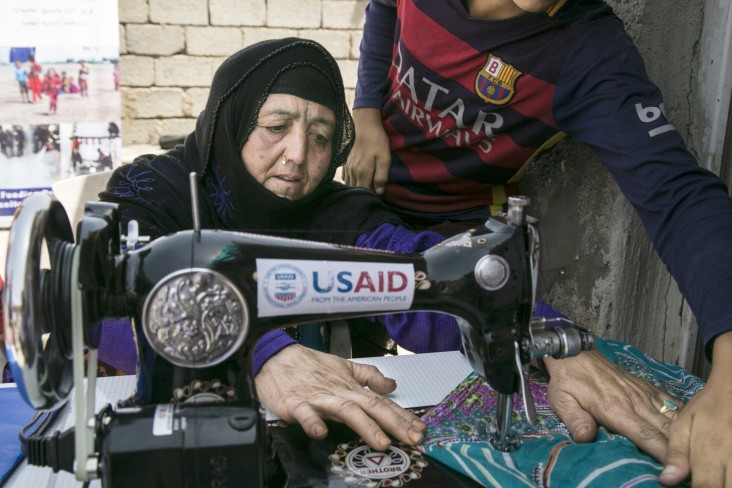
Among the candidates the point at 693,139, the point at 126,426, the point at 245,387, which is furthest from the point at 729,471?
the point at 693,139

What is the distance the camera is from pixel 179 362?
99 centimetres

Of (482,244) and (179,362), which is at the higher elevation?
(482,244)

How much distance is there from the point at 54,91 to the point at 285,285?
12.8ft

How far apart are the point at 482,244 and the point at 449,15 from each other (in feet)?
3.04

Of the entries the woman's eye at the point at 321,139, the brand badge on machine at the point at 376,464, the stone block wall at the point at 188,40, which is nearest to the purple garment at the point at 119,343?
the brand badge on machine at the point at 376,464

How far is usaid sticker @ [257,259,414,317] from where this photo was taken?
1014mm

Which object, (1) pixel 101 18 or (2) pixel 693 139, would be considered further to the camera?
(1) pixel 101 18

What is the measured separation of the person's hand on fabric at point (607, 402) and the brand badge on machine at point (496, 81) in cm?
72

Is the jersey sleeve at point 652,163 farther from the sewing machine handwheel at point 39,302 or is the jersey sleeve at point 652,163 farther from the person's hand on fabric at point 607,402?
the sewing machine handwheel at point 39,302

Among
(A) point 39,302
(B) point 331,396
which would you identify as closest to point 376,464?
(B) point 331,396

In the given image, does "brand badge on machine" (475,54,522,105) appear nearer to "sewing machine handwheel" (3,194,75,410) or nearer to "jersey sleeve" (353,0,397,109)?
"jersey sleeve" (353,0,397,109)

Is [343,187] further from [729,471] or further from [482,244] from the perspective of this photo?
[729,471]

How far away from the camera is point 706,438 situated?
107cm

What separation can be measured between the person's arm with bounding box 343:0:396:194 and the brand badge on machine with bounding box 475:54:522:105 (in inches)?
14.4
